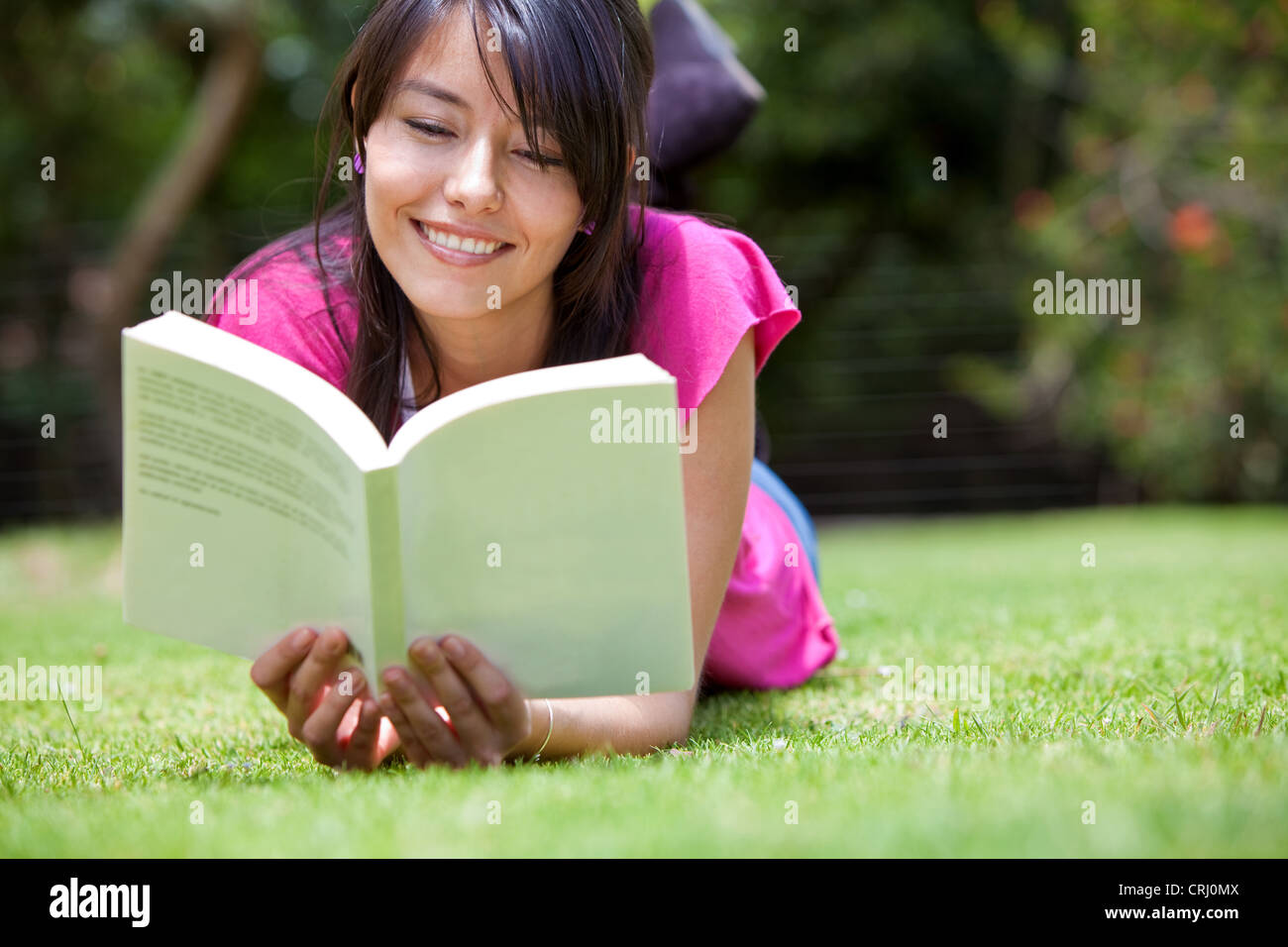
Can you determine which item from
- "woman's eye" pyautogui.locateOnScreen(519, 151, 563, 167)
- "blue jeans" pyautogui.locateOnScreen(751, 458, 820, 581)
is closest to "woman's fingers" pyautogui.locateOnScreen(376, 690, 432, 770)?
"woman's eye" pyautogui.locateOnScreen(519, 151, 563, 167)

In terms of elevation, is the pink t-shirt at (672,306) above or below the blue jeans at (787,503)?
above

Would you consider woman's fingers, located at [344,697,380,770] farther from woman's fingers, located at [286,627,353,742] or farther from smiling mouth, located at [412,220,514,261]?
smiling mouth, located at [412,220,514,261]

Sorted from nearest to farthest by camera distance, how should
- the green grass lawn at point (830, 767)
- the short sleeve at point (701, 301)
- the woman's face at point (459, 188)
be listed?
the green grass lawn at point (830, 767), the woman's face at point (459, 188), the short sleeve at point (701, 301)

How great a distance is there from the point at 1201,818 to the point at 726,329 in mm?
1114

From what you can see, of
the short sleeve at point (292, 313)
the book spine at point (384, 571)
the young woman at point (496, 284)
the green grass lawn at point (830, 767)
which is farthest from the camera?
the short sleeve at point (292, 313)

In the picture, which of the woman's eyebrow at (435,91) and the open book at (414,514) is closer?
the open book at (414,514)

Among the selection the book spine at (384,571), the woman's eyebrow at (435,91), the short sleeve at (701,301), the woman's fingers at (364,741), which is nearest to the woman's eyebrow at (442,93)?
the woman's eyebrow at (435,91)

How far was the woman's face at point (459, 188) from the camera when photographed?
1.92m

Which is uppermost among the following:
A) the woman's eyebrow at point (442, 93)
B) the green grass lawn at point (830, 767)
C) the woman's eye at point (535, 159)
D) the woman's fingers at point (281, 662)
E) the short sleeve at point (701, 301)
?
the woman's eyebrow at point (442, 93)

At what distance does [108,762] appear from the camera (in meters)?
2.08

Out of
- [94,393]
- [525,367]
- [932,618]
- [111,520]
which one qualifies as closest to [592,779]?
[525,367]

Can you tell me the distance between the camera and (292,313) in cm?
227

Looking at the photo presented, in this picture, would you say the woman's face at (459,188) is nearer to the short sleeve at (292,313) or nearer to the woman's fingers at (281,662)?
the short sleeve at (292,313)

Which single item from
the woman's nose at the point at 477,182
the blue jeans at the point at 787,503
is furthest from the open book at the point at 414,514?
the blue jeans at the point at 787,503
